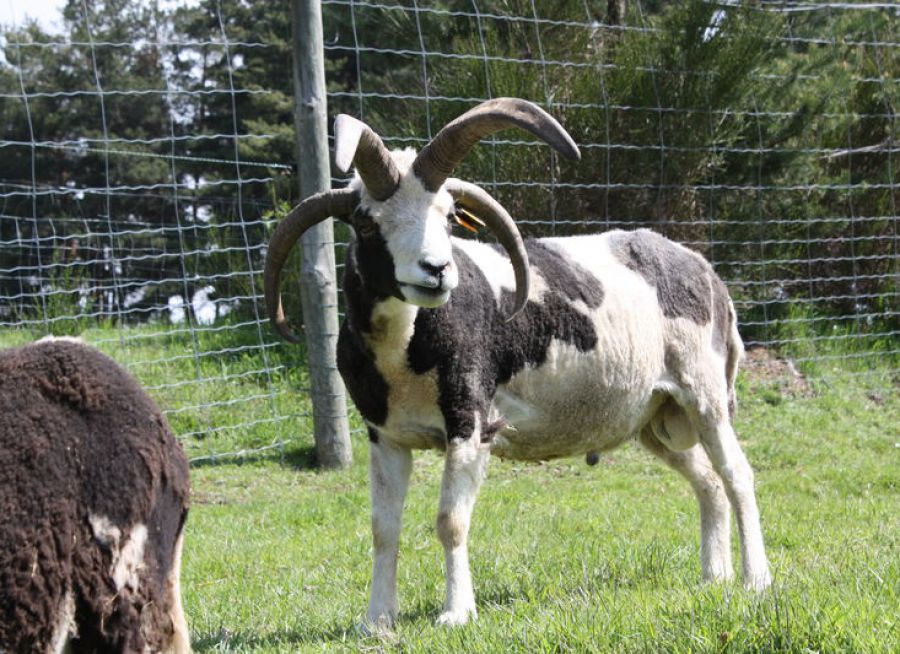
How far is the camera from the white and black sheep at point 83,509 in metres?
2.69

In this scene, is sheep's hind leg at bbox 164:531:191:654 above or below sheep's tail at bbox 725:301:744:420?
above

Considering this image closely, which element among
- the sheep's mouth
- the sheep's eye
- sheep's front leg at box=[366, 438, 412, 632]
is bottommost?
sheep's front leg at box=[366, 438, 412, 632]

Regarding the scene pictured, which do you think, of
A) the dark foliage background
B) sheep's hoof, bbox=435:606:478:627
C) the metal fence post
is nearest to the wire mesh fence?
the dark foliage background

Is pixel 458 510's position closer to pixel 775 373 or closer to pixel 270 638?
pixel 270 638

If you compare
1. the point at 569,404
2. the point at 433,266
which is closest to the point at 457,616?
the point at 569,404

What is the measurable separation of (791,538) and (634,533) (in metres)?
0.87

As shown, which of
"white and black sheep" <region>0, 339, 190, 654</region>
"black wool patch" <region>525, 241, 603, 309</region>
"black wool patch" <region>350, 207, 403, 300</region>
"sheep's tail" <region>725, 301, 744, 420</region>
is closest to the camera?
"white and black sheep" <region>0, 339, 190, 654</region>

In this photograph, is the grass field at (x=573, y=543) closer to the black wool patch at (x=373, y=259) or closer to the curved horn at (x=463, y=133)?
the black wool patch at (x=373, y=259)

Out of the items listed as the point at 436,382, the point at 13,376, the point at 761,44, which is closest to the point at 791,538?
the point at 436,382

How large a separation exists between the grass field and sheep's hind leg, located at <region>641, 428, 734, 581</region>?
0.15m

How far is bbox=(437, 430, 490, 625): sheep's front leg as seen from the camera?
191 inches

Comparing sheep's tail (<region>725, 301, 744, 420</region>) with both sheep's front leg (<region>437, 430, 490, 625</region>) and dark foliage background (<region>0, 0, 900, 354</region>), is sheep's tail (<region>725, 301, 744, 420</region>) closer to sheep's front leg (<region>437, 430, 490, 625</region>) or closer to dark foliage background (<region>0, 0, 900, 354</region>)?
sheep's front leg (<region>437, 430, 490, 625</region>)

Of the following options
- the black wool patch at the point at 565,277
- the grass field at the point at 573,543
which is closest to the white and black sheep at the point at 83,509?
the grass field at the point at 573,543

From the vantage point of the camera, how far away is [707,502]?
19.6ft
